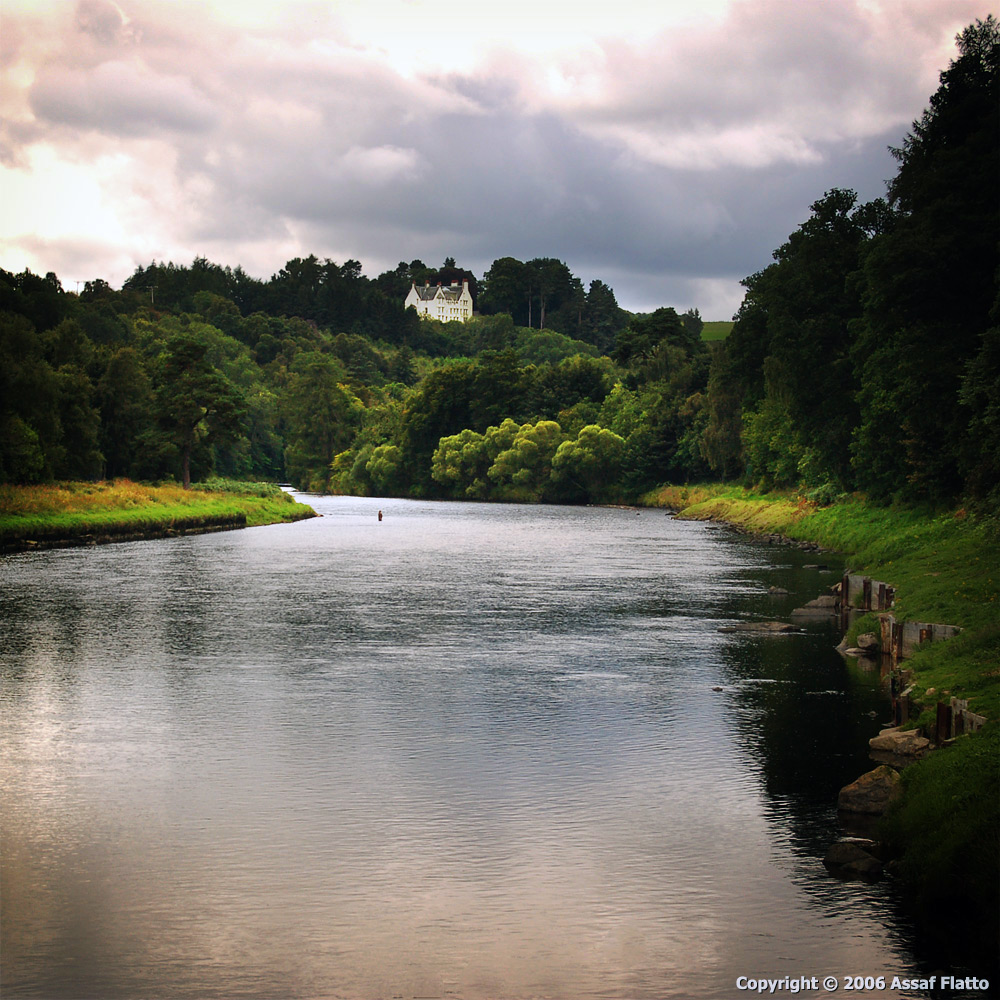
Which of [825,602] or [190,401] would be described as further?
[190,401]

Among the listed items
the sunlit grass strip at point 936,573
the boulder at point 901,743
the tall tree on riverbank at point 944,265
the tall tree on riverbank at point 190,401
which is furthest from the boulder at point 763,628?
the tall tree on riverbank at point 190,401

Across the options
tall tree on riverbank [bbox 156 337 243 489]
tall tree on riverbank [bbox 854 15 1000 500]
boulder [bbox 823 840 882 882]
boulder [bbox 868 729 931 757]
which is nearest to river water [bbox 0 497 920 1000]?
boulder [bbox 823 840 882 882]

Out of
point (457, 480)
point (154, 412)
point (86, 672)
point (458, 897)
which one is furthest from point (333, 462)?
point (458, 897)

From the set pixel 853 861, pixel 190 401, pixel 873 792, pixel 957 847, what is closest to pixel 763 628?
pixel 873 792

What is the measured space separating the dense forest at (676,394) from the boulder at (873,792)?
1380 centimetres

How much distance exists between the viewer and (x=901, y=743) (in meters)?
18.9

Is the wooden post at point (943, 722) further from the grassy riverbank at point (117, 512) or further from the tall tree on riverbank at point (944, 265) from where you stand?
the grassy riverbank at point (117, 512)

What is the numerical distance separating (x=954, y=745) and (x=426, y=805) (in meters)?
7.79

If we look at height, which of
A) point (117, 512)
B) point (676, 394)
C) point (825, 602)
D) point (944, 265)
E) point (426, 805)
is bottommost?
point (426, 805)

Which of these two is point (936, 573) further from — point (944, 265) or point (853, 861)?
point (853, 861)

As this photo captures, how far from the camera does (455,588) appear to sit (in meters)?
44.9

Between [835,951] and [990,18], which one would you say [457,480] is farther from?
[835,951]

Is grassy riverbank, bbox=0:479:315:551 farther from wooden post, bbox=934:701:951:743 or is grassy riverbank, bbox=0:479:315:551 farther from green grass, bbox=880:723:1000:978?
green grass, bbox=880:723:1000:978

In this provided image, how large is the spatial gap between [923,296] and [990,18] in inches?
403
